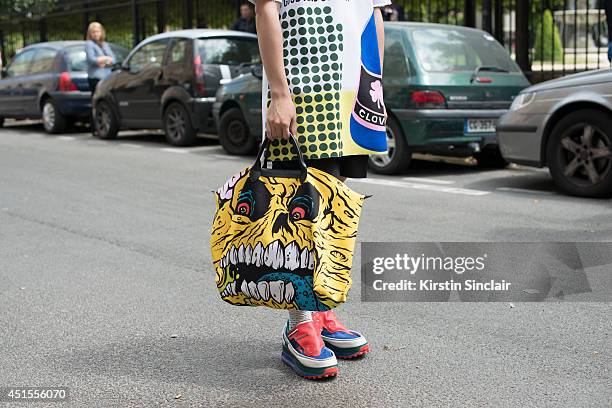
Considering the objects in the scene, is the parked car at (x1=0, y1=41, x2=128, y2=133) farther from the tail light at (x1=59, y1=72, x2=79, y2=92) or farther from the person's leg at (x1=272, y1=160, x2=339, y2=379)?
the person's leg at (x1=272, y1=160, x2=339, y2=379)

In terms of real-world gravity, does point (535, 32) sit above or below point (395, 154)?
above

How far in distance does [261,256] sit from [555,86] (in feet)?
18.4

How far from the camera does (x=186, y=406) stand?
3654 millimetres

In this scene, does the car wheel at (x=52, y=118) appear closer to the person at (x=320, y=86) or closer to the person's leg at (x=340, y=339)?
the person's leg at (x=340, y=339)

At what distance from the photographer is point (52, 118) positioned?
1669cm

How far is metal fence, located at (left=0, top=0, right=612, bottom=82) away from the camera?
15.0 metres

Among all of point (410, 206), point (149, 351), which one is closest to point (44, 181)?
point (410, 206)

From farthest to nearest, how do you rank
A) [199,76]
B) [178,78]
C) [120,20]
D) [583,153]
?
[120,20] → [178,78] → [199,76] → [583,153]

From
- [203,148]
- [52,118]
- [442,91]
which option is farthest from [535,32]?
[52,118]

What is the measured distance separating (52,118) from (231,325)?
12.8 metres

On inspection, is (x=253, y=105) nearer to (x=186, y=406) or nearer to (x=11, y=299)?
(x=11, y=299)

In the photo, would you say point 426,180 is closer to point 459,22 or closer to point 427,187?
point 427,187

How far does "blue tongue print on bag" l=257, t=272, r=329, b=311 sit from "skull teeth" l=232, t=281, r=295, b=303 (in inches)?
0.6

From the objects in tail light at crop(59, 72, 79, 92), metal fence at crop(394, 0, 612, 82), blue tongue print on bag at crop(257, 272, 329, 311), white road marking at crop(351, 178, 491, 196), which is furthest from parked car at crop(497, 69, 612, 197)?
tail light at crop(59, 72, 79, 92)
